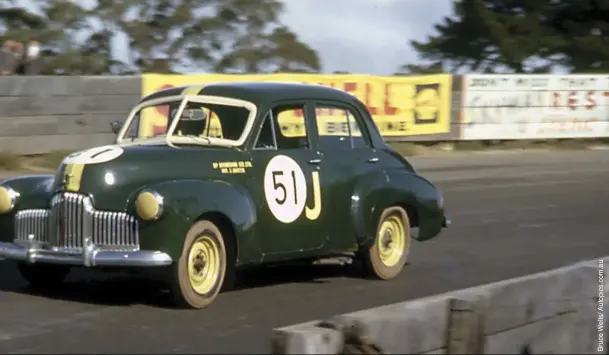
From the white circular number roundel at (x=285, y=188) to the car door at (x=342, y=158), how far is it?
1.17ft

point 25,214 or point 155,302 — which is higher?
point 25,214

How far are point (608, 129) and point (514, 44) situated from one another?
15721 millimetres

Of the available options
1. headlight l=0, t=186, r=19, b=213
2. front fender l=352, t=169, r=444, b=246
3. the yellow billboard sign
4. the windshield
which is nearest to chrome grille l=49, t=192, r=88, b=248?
headlight l=0, t=186, r=19, b=213

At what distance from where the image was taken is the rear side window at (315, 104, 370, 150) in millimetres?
9711

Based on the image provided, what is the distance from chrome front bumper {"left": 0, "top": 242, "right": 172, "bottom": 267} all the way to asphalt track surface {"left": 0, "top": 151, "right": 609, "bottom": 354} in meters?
0.36

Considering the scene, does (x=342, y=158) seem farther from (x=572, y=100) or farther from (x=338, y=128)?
(x=572, y=100)

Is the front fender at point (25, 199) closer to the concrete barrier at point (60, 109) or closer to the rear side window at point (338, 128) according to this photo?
the rear side window at point (338, 128)

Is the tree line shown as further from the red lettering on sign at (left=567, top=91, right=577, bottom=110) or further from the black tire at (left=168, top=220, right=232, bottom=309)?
the black tire at (left=168, top=220, right=232, bottom=309)

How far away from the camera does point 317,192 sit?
9.28 m

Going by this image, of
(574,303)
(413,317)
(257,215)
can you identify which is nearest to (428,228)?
(257,215)

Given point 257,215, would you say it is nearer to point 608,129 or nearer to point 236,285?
point 236,285

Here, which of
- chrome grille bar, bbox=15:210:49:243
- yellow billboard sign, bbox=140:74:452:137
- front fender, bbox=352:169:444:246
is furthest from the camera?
yellow billboard sign, bbox=140:74:452:137

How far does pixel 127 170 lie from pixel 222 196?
2.24 feet

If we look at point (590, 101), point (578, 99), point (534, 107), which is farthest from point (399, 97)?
point (590, 101)
